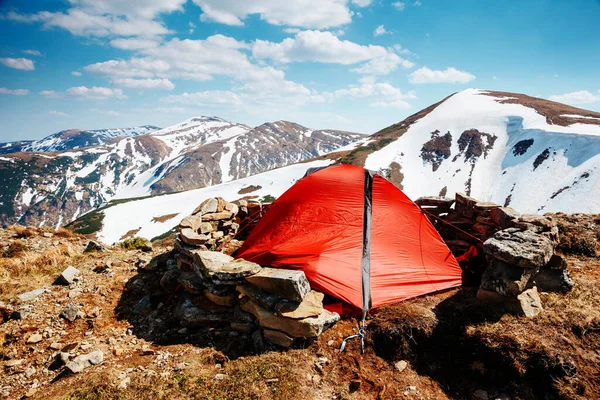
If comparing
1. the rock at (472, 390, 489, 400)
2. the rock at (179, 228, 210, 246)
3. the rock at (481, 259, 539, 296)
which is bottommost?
the rock at (472, 390, 489, 400)

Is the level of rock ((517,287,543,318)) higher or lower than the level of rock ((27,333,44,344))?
higher

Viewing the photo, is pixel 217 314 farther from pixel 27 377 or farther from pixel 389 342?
pixel 389 342

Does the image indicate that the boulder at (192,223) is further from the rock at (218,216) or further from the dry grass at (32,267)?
the dry grass at (32,267)

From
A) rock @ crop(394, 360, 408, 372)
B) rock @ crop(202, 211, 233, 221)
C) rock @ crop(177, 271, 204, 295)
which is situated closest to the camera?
rock @ crop(394, 360, 408, 372)

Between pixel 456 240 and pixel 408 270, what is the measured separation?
3891 mm

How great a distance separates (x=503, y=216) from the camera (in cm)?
1078

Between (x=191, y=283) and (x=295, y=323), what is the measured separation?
367cm

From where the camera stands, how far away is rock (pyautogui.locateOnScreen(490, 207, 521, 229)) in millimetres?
10461

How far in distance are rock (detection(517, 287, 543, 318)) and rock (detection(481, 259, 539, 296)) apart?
0.27 metres

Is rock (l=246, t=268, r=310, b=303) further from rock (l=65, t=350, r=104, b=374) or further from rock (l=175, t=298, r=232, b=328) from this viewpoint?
rock (l=65, t=350, r=104, b=374)

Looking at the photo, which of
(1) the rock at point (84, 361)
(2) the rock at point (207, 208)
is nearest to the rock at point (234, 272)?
(1) the rock at point (84, 361)

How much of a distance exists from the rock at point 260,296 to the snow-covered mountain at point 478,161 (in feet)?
310

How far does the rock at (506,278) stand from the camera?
7.44 metres

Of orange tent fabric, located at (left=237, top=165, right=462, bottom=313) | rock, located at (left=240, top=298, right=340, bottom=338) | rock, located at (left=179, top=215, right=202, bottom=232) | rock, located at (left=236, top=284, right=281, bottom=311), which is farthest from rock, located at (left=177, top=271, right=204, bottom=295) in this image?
rock, located at (left=179, top=215, right=202, bottom=232)
